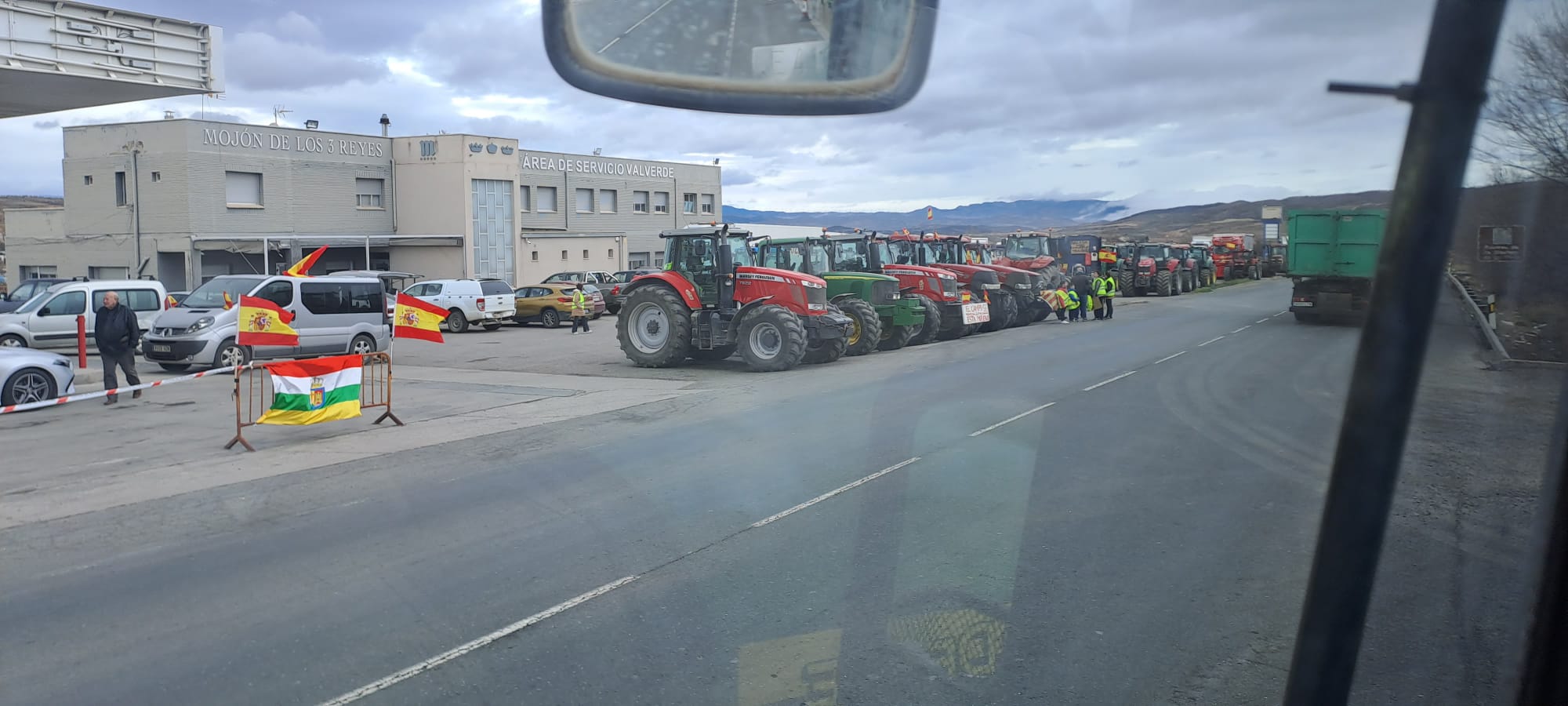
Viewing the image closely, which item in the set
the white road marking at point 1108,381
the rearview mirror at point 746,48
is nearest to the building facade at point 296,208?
the white road marking at point 1108,381

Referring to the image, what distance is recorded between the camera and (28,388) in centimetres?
1493

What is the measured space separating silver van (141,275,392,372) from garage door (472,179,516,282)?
67.8ft

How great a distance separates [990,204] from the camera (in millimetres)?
7520

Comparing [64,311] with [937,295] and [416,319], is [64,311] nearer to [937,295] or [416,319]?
[416,319]

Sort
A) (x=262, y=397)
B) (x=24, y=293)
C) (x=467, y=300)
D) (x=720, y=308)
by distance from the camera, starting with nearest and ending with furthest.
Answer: (x=262, y=397) < (x=720, y=308) < (x=24, y=293) < (x=467, y=300)

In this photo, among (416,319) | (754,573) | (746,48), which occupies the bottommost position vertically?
(754,573)

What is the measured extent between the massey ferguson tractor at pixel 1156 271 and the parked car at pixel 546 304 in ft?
74.8

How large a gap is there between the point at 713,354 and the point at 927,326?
18.5ft

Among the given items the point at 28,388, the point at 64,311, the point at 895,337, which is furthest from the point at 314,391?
the point at 64,311

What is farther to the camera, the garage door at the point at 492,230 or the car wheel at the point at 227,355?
the garage door at the point at 492,230

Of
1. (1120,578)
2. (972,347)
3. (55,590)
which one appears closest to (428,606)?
(55,590)

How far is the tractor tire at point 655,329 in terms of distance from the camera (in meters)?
19.5

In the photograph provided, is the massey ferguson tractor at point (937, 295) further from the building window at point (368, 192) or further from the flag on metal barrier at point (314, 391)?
the building window at point (368, 192)

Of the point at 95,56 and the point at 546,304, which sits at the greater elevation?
the point at 95,56
